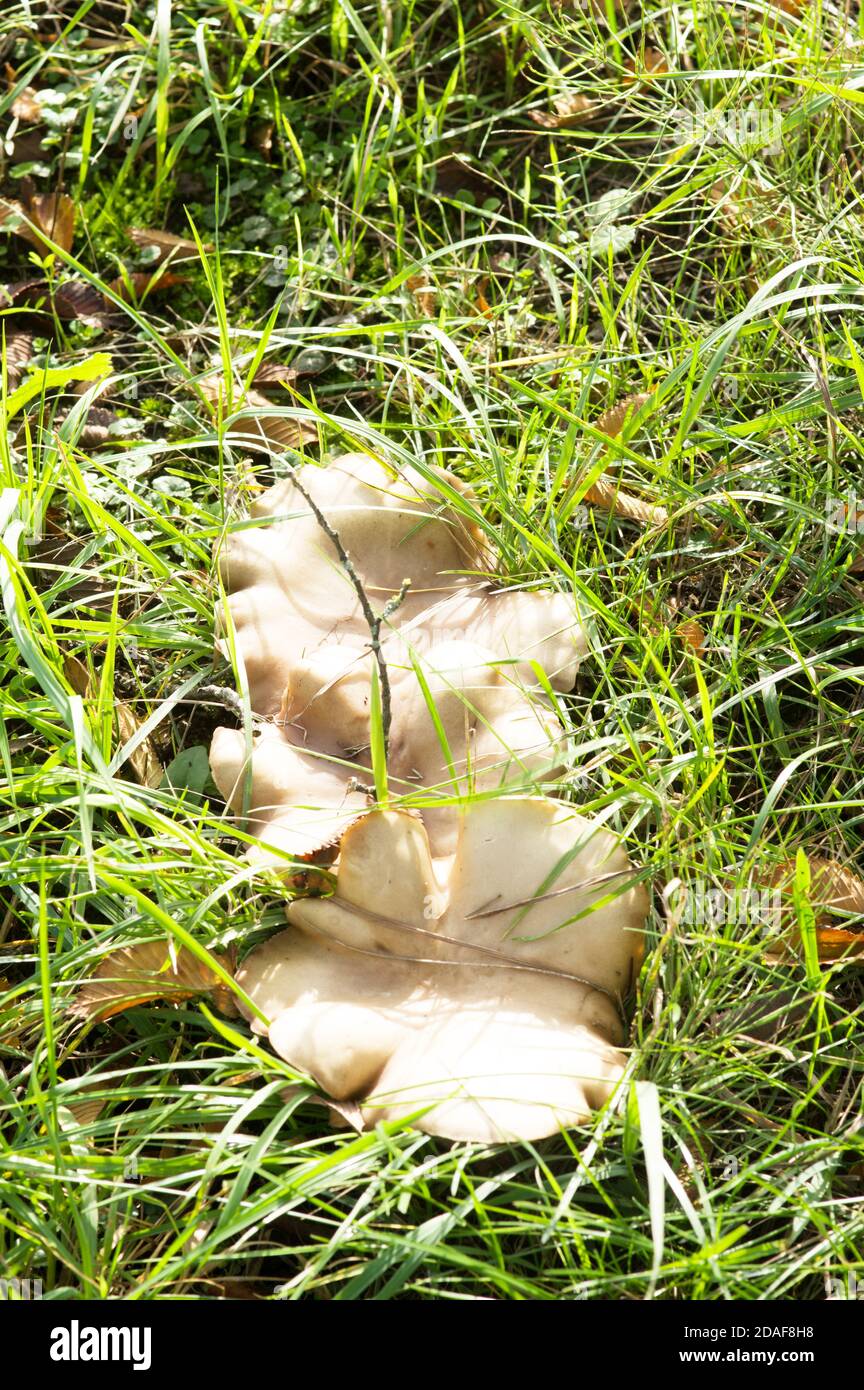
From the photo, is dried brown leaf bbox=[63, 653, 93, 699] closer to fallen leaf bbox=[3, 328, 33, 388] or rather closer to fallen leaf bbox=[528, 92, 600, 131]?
fallen leaf bbox=[3, 328, 33, 388]

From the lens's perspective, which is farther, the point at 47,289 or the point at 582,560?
the point at 47,289

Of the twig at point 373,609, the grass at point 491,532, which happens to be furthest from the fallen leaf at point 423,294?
the twig at point 373,609

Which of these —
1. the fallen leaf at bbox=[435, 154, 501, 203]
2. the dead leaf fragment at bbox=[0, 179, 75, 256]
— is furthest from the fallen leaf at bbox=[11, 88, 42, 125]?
the fallen leaf at bbox=[435, 154, 501, 203]

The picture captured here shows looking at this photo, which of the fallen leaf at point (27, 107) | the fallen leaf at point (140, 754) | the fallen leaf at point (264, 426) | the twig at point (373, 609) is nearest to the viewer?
the twig at point (373, 609)

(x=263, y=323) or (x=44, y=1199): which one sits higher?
(x=263, y=323)

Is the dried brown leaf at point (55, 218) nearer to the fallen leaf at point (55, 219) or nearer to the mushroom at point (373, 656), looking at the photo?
the fallen leaf at point (55, 219)

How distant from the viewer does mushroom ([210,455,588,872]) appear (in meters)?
1.92

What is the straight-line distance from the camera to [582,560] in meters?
2.39

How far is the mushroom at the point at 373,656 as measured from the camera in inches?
75.8
